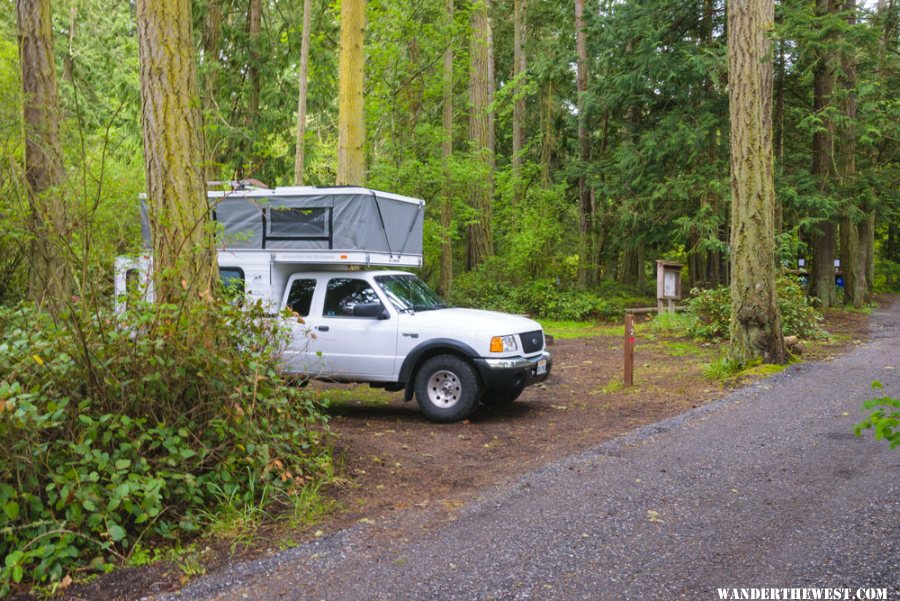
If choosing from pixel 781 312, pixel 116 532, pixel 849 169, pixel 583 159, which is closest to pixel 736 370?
pixel 781 312

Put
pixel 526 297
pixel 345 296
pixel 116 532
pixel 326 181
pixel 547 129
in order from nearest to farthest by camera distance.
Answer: pixel 116 532 → pixel 345 296 → pixel 526 297 → pixel 547 129 → pixel 326 181

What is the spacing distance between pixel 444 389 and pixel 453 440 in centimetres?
105

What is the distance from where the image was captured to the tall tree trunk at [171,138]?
6.29 meters

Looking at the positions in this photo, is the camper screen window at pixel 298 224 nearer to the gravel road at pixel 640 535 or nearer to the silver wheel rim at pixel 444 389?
the silver wheel rim at pixel 444 389

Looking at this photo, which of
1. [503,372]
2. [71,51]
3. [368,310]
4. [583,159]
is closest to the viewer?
[503,372]

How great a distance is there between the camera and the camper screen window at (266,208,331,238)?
9.75 meters

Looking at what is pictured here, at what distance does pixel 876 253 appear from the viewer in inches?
2128

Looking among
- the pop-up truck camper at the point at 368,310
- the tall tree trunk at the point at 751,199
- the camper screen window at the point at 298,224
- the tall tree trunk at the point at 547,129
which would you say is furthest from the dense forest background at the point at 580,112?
the pop-up truck camper at the point at 368,310

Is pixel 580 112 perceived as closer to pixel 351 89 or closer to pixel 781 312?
pixel 781 312

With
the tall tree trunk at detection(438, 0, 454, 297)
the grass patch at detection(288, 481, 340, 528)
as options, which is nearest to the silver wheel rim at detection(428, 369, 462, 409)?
the grass patch at detection(288, 481, 340, 528)

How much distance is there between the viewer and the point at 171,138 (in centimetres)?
641

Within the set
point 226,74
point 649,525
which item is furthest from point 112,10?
point 649,525

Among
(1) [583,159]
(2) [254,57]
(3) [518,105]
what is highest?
(3) [518,105]

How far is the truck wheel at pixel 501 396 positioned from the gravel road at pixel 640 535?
77.1 inches
